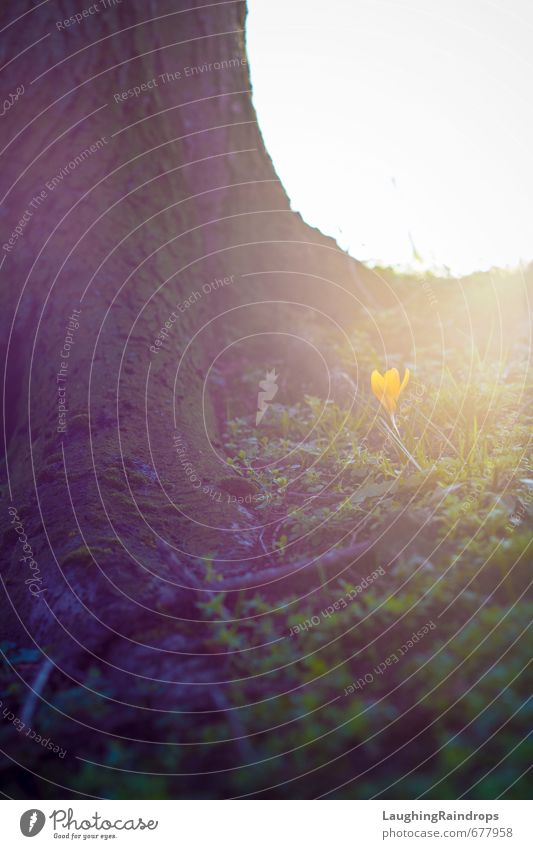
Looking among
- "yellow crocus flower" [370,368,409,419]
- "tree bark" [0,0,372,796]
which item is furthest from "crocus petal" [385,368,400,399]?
"tree bark" [0,0,372,796]

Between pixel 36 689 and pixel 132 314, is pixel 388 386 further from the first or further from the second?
pixel 36 689

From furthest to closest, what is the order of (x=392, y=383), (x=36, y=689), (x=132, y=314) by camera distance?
1. (x=132, y=314)
2. (x=392, y=383)
3. (x=36, y=689)

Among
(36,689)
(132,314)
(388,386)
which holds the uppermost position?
(132,314)

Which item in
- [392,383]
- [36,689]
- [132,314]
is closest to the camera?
[36,689]

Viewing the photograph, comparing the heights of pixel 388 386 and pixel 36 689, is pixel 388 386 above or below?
above

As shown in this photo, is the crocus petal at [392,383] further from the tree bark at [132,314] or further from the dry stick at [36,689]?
the dry stick at [36,689]

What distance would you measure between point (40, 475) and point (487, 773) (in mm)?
2168

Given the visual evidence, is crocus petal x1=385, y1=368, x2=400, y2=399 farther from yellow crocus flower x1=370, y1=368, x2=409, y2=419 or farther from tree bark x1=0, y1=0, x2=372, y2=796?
tree bark x1=0, y1=0, x2=372, y2=796

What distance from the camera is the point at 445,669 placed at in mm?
1645

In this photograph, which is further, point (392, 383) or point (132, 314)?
point (132, 314)

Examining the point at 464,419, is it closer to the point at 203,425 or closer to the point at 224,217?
the point at 203,425

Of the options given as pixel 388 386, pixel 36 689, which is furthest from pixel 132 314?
pixel 36 689

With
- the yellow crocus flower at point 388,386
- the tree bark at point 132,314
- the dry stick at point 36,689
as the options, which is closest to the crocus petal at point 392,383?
the yellow crocus flower at point 388,386

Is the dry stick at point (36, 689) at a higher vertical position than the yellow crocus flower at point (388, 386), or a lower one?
lower
